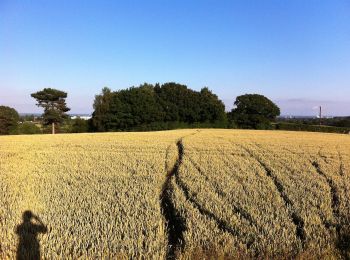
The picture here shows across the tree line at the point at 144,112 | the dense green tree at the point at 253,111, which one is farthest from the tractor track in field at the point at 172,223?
the dense green tree at the point at 253,111

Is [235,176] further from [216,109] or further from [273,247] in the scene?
[216,109]

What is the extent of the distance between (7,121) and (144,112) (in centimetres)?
2440

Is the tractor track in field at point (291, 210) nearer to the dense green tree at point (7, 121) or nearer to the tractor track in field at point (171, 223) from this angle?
the tractor track in field at point (171, 223)

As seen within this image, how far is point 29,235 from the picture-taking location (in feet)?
20.7

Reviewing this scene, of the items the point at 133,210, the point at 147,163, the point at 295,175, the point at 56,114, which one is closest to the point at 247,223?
the point at 133,210

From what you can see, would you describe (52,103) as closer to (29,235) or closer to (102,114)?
(102,114)

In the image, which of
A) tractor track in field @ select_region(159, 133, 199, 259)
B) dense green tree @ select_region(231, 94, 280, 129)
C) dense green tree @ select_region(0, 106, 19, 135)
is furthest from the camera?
dense green tree @ select_region(231, 94, 280, 129)

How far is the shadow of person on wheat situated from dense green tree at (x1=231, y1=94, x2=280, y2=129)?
74.9m

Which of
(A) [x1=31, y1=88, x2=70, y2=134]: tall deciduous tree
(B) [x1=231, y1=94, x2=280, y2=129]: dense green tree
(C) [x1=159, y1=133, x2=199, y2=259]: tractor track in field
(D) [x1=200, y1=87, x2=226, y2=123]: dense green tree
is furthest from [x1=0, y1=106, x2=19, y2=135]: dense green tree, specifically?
(C) [x1=159, y1=133, x2=199, y2=259]: tractor track in field

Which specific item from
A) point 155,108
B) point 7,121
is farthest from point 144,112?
point 7,121

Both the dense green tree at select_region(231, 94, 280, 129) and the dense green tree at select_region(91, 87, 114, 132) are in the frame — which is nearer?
the dense green tree at select_region(91, 87, 114, 132)

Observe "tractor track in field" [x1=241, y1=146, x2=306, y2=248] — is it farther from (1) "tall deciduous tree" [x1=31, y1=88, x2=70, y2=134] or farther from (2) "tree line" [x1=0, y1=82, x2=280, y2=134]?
(1) "tall deciduous tree" [x1=31, y1=88, x2=70, y2=134]

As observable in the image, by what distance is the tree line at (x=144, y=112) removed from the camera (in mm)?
70062

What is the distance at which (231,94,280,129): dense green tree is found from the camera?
8250 centimetres
